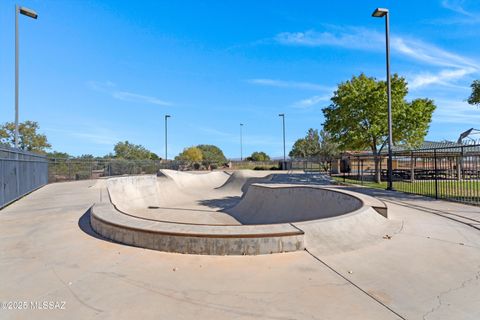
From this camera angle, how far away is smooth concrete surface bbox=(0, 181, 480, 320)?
9.73ft

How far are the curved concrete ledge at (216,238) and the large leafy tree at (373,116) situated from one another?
1928cm

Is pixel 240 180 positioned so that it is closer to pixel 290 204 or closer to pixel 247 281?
pixel 290 204

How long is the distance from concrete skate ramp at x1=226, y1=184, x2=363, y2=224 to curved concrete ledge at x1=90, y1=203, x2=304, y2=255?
12.4ft

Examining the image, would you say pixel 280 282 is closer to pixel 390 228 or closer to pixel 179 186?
pixel 390 228

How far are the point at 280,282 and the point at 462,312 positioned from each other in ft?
6.43

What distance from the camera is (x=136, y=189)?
63.7 feet

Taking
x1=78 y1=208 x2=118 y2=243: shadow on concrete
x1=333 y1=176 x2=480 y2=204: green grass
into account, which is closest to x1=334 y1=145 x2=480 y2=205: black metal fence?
x1=333 y1=176 x2=480 y2=204: green grass

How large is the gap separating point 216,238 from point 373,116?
21.9 m

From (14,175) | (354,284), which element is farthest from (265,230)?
(14,175)

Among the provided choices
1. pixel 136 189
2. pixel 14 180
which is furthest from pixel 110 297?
pixel 136 189

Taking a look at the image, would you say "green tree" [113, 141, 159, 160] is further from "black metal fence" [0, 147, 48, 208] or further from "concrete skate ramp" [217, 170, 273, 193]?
"black metal fence" [0, 147, 48, 208]

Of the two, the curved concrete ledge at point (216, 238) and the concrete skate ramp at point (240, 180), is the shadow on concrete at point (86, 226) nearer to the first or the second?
the curved concrete ledge at point (216, 238)

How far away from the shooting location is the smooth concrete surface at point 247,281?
296 centimetres

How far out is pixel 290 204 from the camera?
11.8m
